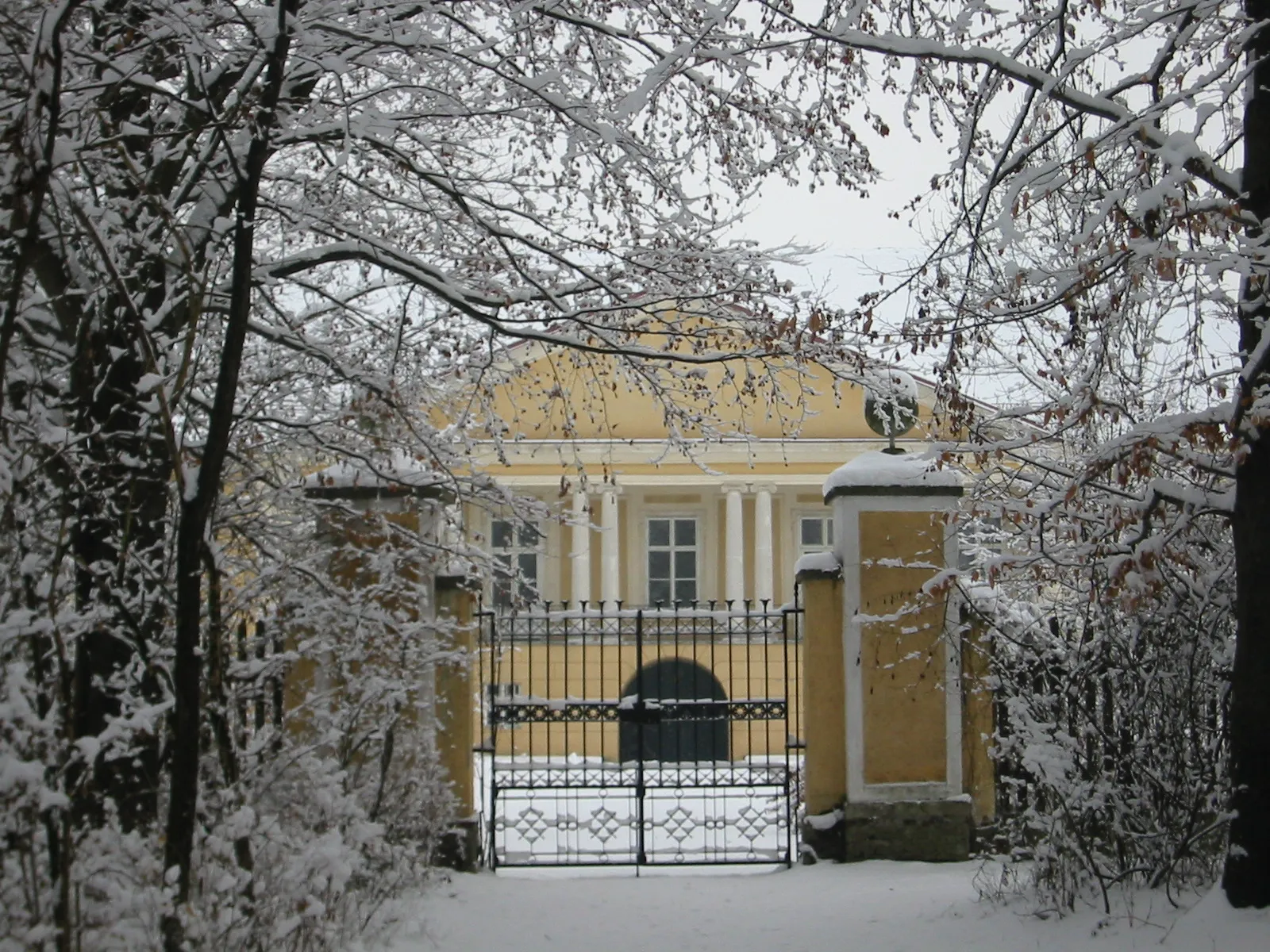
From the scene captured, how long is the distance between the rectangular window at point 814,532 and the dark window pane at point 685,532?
6.77 feet

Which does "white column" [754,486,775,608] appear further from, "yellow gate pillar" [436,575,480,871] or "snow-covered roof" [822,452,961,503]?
"yellow gate pillar" [436,575,480,871]

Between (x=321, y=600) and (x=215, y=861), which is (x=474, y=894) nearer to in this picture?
(x=321, y=600)

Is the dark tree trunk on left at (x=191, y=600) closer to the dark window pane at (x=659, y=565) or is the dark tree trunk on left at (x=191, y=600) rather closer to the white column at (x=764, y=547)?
the white column at (x=764, y=547)

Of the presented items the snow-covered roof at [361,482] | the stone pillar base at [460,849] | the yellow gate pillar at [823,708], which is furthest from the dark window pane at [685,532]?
the snow-covered roof at [361,482]

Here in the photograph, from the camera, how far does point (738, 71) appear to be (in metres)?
5.98

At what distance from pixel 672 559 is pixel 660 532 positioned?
0.70 meters

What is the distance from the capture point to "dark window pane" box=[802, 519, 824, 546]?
26.0 metres

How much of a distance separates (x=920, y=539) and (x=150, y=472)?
4754 millimetres

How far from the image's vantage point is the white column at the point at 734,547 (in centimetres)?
2409

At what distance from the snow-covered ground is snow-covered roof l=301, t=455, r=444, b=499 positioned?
2.22 metres

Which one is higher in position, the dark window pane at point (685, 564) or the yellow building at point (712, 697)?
the dark window pane at point (685, 564)

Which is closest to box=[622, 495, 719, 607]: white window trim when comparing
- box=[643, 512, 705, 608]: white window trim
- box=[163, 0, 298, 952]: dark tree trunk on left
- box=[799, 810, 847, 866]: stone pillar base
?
box=[643, 512, 705, 608]: white window trim

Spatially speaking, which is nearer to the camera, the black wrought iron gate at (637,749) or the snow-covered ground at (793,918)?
the snow-covered ground at (793,918)

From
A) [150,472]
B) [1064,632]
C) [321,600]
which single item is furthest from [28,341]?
[1064,632]
